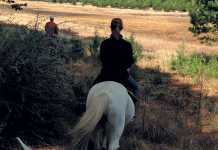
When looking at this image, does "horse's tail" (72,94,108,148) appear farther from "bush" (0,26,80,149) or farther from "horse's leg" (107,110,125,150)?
"bush" (0,26,80,149)

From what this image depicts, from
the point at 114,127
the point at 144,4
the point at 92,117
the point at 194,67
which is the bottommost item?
the point at 144,4

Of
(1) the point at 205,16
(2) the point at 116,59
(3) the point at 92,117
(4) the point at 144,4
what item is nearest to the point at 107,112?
(3) the point at 92,117

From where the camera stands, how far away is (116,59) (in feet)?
28.8

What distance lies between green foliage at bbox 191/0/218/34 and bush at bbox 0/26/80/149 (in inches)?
551

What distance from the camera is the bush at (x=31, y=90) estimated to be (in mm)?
9875

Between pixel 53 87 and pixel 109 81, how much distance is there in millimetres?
2221

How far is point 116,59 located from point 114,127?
112 centimetres

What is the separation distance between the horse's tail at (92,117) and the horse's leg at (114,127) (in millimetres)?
185

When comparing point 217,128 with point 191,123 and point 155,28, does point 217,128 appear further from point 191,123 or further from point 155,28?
point 155,28

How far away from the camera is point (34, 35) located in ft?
35.7

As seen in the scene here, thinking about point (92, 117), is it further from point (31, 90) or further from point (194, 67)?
point (194, 67)

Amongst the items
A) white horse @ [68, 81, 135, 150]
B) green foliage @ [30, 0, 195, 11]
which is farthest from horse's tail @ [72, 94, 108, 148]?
green foliage @ [30, 0, 195, 11]

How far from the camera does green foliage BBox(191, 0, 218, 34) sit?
24.0 metres

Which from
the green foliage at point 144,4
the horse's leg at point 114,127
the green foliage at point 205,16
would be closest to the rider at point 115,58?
the horse's leg at point 114,127
